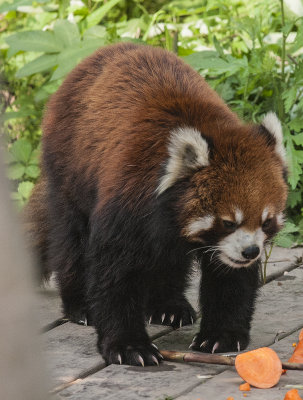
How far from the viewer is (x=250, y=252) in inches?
123

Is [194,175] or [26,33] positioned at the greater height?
[26,33]

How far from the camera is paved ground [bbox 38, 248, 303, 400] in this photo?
2.93 metres

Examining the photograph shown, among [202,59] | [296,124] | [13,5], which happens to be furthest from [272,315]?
[13,5]

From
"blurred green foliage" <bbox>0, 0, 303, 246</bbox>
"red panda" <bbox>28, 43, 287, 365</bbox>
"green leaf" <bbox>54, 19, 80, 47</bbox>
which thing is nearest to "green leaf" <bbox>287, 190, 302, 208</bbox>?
"blurred green foliage" <bbox>0, 0, 303, 246</bbox>

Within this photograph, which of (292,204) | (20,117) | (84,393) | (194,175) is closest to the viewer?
(84,393)

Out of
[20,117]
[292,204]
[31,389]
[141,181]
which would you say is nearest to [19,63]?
[20,117]

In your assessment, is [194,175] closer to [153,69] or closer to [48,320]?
[153,69]

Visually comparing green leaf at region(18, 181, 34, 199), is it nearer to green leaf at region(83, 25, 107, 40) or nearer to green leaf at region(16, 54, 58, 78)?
green leaf at region(16, 54, 58, 78)

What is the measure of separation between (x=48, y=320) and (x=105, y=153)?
3.38 feet

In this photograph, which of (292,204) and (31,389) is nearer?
(31,389)

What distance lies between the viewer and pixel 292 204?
5.27 meters

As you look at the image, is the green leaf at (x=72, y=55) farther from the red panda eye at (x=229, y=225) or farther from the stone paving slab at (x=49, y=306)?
the red panda eye at (x=229, y=225)

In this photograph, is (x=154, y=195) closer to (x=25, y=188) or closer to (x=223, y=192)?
(x=223, y=192)

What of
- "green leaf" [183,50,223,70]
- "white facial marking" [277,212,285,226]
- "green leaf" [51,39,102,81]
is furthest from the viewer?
"green leaf" [51,39,102,81]
